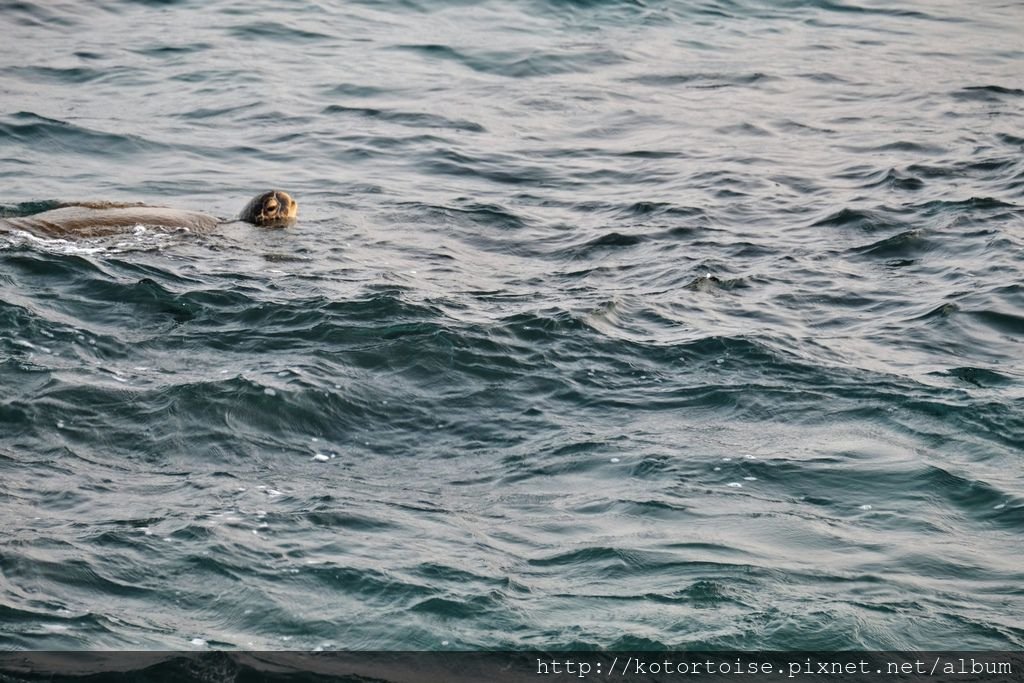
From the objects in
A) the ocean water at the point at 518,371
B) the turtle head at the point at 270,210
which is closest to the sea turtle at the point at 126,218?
the turtle head at the point at 270,210

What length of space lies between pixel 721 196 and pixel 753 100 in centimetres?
365

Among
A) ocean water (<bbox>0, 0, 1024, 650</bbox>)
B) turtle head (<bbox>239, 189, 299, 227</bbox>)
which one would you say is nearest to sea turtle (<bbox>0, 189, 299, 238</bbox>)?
turtle head (<bbox>239, 189, 299, 227</bbox>)

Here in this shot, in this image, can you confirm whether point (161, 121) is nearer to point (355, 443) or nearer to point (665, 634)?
point (355, 443)

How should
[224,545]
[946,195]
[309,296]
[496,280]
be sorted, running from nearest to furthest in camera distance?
[224,545] → [309,296] → [496,280] → [946,195]

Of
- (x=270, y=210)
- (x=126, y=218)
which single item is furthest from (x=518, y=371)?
(x=126, y=218)

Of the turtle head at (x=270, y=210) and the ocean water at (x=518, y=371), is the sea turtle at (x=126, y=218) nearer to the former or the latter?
the turtle head at (x=270, y=210)

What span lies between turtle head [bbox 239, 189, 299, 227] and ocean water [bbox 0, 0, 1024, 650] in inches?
7.3

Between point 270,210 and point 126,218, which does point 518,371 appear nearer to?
point 270,210

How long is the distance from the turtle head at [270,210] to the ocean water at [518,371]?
0.61 feet

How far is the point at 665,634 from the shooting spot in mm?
4191

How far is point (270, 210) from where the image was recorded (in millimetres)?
9289

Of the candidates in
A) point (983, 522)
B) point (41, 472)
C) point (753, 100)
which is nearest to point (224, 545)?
point (41, 472)

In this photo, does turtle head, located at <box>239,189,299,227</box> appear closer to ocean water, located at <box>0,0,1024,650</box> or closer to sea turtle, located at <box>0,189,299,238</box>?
sea turtle, located at <box>0,189,299,238</box>

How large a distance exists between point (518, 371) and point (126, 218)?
11.9ft
